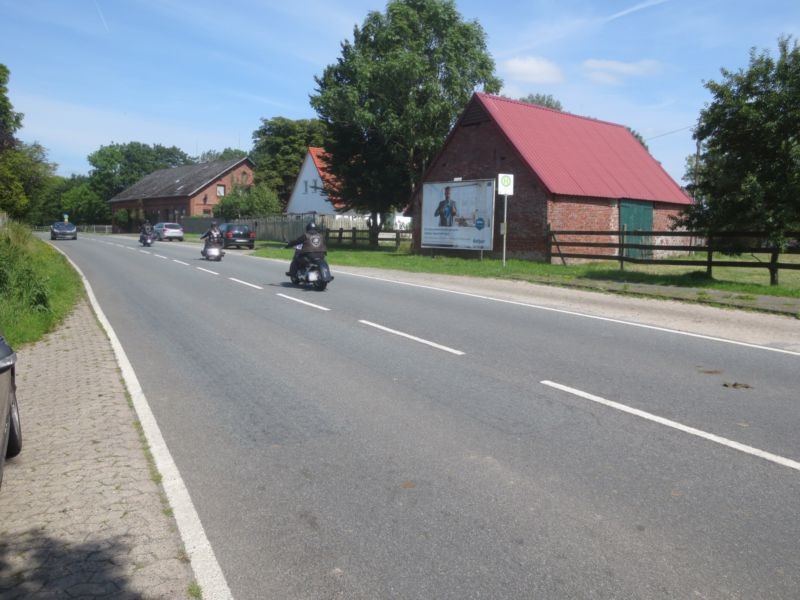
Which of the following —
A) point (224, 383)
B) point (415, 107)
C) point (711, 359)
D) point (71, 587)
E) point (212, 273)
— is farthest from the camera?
point (415, 107)

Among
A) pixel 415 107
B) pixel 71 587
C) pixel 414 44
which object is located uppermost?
pixel 414 44

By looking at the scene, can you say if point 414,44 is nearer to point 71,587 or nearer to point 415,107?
point 415,107

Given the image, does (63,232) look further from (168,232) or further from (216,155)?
(216,155)

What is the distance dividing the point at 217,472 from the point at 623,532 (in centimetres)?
275

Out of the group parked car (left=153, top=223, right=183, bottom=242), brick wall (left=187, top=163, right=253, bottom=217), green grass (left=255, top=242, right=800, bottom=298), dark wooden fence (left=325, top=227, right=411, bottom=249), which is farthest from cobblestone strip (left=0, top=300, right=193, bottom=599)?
brick wall (left=187, top=163, right=253, bottom=217)

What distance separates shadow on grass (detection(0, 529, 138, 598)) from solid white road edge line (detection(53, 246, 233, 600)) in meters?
0.33

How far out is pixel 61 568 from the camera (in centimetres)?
338

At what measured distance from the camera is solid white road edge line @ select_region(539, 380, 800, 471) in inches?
189

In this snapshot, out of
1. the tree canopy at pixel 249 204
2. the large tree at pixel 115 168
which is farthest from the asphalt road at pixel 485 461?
the large tree at pixel 115 168

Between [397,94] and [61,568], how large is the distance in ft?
119

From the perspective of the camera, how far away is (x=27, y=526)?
3.84 m

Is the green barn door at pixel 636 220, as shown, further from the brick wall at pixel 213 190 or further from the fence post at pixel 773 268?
the brick wall at pixel 213 190

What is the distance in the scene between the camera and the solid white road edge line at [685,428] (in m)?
4.80

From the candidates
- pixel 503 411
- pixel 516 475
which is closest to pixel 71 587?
pixel 516 475
